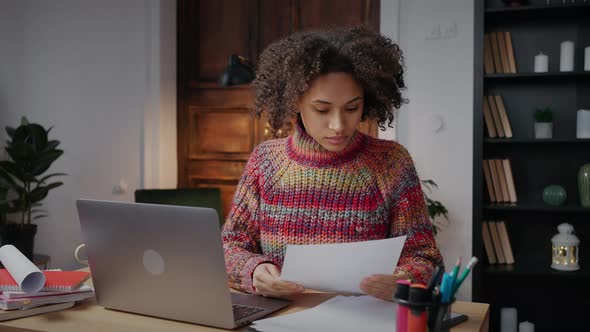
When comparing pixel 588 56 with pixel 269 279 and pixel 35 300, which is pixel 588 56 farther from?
pixel 35 300

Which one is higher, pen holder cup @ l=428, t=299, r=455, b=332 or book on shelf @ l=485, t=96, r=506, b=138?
book on shelf @ l=485, t=96, r=506, b=138

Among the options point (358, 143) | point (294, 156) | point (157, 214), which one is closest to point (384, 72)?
point (358, 143)

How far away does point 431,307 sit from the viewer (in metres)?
0.94

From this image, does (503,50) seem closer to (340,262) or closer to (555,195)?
(555,195)

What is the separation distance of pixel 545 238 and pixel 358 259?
8.05ft

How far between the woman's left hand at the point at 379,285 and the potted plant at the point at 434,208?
6.34 feet

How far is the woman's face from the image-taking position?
1.42 metres

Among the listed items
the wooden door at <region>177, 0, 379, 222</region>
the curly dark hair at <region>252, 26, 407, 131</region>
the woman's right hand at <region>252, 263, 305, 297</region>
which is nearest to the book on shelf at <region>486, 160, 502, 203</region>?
the wooden door at <region>177, 0, 379, 222</region>

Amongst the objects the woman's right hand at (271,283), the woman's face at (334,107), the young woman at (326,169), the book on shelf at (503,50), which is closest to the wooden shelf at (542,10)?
the book on shelf at (503,50)

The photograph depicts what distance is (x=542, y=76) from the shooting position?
3.20 m

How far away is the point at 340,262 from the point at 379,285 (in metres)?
0.08

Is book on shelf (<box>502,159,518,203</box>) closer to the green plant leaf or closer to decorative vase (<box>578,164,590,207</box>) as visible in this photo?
decorative vase (<box>578,164,590,207</box>)

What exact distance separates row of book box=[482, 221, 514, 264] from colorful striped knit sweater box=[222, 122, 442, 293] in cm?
191

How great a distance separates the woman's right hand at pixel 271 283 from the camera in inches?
51.3
